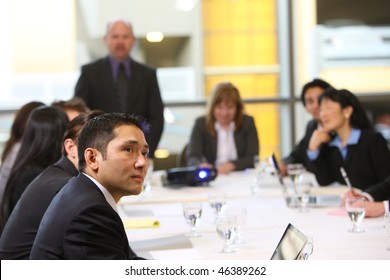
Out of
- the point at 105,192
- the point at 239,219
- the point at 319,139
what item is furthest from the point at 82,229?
the point at 319,139

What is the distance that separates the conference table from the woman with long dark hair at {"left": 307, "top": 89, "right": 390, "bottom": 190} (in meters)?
0.17

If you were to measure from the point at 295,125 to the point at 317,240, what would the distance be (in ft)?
15.4

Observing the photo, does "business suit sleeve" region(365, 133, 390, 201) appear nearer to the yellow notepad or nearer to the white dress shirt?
the white dress shirt

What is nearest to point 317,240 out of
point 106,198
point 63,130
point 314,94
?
point 106,198

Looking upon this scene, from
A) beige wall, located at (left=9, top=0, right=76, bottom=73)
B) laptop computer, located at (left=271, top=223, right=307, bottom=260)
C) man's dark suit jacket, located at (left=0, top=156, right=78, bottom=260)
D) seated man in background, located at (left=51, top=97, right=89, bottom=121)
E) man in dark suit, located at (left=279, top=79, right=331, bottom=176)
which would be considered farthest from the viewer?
beige wall, located at (left=9, top=0, right=76, bottom=73)

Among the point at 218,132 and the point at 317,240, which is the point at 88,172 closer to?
the point at 317,240

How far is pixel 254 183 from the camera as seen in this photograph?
12.9 ft

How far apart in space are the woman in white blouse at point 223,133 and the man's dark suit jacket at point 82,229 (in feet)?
10.5

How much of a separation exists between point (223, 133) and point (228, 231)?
2.78 meters

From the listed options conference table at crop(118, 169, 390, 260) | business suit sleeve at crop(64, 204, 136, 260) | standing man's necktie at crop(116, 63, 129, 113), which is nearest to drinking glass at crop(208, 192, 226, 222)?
conference table at crop(118, 169, 390, 260)

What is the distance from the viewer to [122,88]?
18.0 feet

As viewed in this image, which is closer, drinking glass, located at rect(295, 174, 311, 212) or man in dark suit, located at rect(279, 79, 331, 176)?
drinking glass, located at rect(295, 174, 311, 212)

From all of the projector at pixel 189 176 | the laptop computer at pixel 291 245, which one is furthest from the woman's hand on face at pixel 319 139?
the laptop computer at pixel 291 245

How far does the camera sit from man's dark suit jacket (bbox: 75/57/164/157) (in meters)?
5.46
